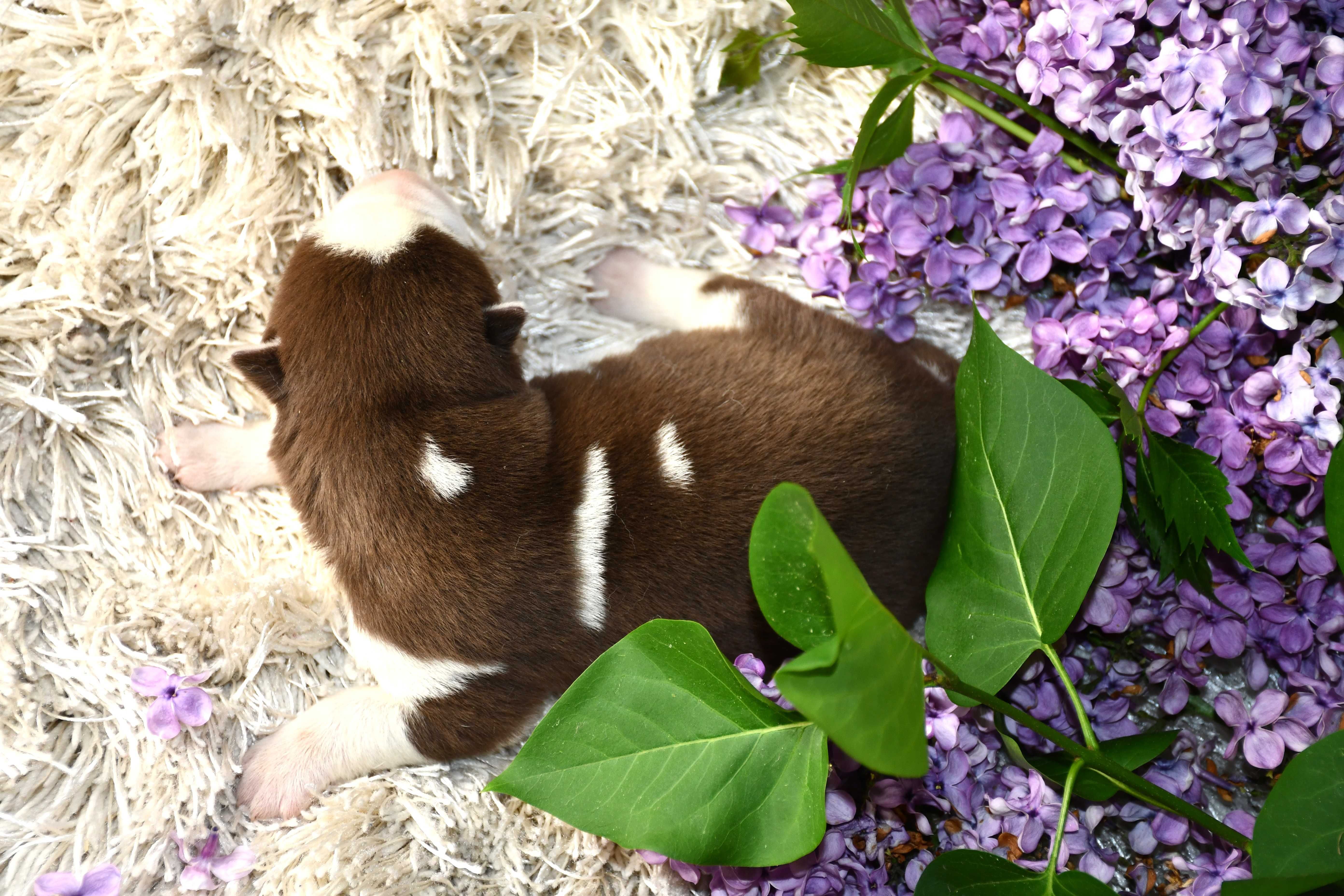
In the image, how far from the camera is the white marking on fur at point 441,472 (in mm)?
2080

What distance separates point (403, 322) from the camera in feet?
6.90

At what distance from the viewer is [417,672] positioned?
218 centimetres

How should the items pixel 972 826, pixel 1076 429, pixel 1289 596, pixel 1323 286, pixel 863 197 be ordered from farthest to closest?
pixel 863 197, pixel 1289 596, pixel 972 826, pixel 1323 286, pixel 1076 429

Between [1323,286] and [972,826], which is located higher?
[1323,286]

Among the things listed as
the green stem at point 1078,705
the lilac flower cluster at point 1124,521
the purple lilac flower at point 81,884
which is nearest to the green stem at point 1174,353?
the lilac flower cluster at point 1124,521

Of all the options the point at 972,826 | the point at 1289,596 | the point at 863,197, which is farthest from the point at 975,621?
the point at 863,197

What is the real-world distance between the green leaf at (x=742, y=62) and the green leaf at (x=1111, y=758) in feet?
5.77

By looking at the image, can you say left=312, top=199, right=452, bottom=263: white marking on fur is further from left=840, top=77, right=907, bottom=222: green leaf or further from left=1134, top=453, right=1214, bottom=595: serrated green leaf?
left=1134, top=453, right=1214, bottom=595: serrated green leaf

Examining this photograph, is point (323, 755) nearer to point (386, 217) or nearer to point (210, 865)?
point (210, 865)

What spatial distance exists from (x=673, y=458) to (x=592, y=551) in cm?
27

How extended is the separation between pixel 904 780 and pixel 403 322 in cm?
139

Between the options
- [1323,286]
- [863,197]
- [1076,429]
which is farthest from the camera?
[863,197]

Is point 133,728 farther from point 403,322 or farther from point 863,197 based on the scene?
point 863,197

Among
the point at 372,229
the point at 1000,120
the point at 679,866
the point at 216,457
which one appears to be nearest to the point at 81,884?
the point at 216,457
